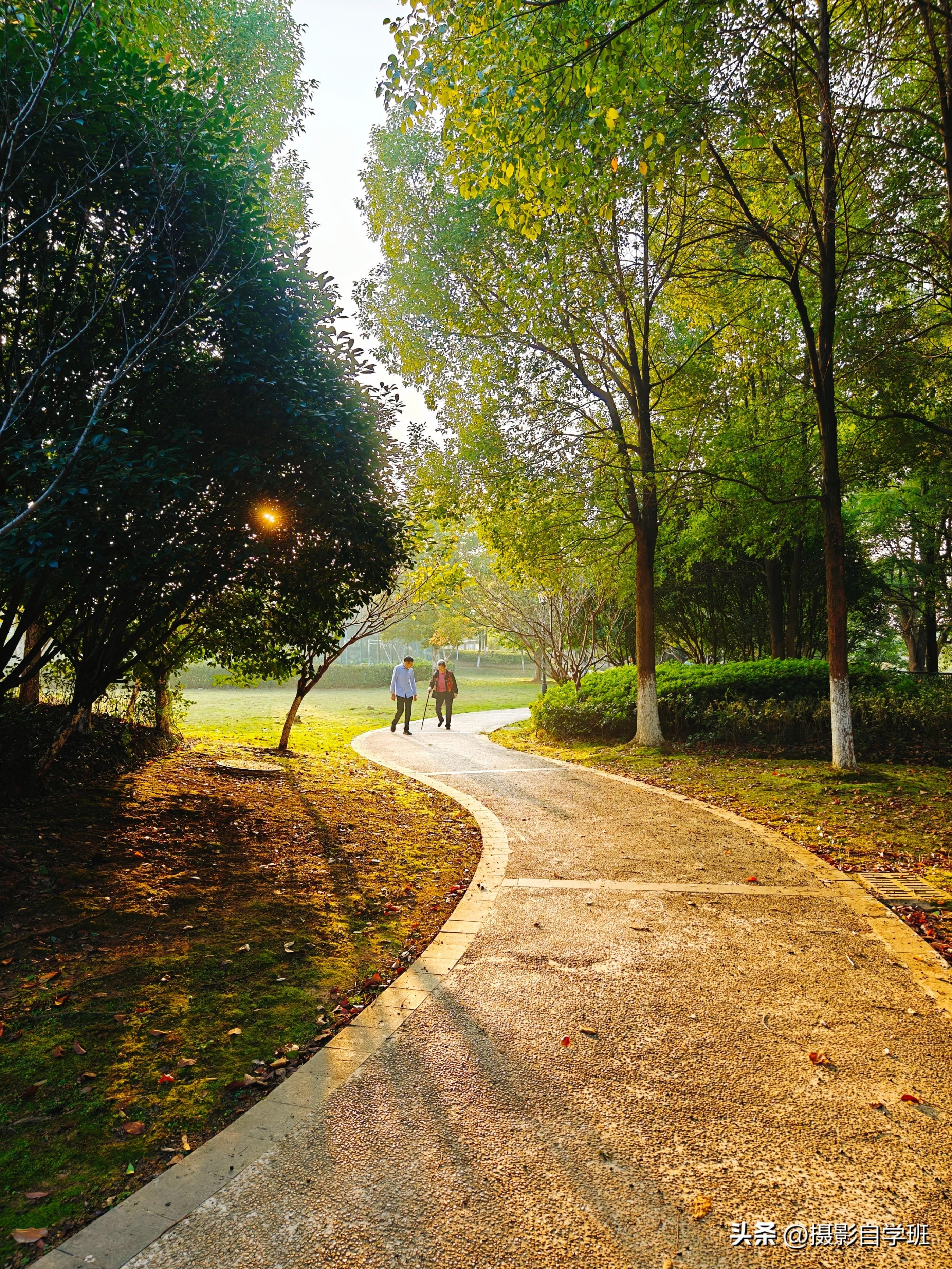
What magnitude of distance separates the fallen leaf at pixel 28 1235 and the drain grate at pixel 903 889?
5.11 meters

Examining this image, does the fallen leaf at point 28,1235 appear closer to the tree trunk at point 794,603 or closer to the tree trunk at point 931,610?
the tree trunk at point 794,603

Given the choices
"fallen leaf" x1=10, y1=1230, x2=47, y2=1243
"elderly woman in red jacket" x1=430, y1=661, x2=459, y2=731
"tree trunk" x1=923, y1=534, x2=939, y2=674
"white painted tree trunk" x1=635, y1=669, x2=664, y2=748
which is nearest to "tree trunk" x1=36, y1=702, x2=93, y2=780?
"fallen leaf" x1=10, y1=1230, x2=47, y2=1243

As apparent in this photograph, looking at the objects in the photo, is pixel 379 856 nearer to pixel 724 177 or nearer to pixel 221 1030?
pixel 221 1030

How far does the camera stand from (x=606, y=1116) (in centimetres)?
250

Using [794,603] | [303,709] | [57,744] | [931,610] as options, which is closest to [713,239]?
[794,603]

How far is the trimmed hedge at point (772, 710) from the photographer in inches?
426

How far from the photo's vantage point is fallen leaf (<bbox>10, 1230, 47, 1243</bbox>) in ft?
6.35

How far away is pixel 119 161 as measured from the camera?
4.43 meters

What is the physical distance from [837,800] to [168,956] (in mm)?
7390

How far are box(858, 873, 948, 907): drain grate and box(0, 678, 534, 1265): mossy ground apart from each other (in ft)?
10.4

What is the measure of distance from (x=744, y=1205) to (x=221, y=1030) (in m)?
2.26

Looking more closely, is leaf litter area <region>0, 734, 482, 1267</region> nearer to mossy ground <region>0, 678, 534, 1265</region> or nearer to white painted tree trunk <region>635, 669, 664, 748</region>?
mossy ground <region>0, 678, 534, 1265</region>

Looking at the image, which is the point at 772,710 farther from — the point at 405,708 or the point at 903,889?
the point at 405,708

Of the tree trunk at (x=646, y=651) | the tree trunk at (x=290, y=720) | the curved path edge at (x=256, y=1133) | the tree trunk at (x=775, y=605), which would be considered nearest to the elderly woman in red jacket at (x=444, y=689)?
the tree trunk at (x=290, y=720)
